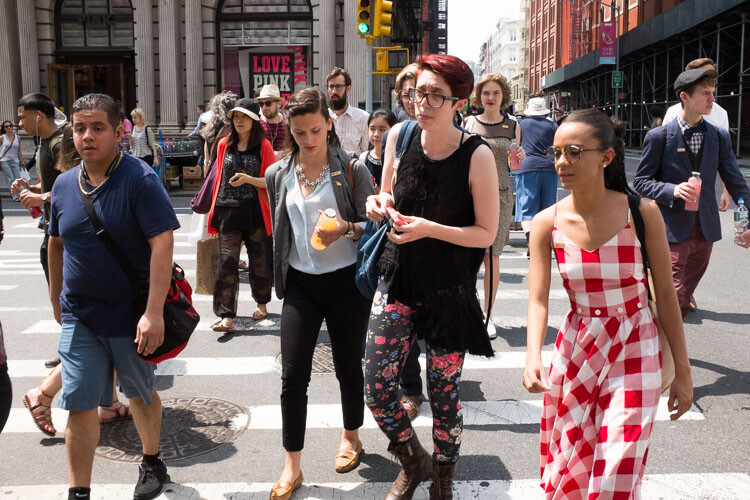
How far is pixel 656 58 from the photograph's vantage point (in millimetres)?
39062

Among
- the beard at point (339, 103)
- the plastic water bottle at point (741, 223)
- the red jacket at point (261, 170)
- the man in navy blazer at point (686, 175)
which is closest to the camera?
the plastic water bottle at point (741, 223)

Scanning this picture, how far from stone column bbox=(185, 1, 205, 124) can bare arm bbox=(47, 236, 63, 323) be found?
70.4 feet

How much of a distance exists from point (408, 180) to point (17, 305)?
6346mm

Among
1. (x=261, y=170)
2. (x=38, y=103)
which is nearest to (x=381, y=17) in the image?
(x=261, y=170)

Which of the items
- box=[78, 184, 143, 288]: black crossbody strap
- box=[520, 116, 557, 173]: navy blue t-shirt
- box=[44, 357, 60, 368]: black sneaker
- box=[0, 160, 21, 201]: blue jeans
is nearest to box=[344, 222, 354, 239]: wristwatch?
box=[78, 184, 143, 288]: black crossbody strap

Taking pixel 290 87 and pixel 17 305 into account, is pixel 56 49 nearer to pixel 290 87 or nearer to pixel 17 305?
pixel 290 87

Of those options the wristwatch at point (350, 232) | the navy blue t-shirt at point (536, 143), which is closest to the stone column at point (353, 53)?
the navy blue t-shirt at point (536, 143)

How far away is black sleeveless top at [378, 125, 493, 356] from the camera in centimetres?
323

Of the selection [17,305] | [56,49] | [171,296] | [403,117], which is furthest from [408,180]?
[56,49]

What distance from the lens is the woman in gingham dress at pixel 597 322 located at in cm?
265

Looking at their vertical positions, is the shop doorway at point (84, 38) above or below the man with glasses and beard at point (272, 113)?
above

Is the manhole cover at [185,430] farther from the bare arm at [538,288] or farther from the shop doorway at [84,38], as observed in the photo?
the shop doorway at [84,38]

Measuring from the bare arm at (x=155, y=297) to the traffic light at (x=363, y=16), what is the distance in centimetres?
1307

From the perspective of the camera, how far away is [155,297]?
3406 millimetres
